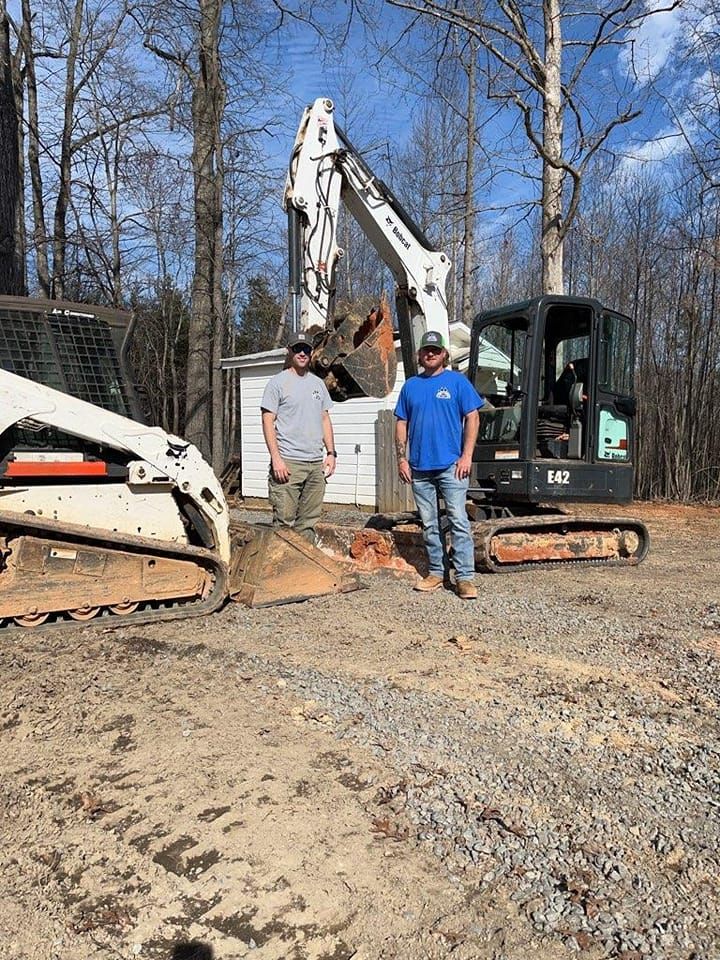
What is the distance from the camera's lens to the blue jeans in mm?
5848

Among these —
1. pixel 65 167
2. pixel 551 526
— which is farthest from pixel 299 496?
pixel 65 167

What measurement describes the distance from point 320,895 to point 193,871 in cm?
41

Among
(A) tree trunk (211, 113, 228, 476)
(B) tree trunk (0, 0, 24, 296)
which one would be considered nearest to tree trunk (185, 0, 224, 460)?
(A) tree trunk (211, 113, 228, 476)

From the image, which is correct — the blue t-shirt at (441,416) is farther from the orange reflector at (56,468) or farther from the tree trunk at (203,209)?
the tree trunk at (203,209)

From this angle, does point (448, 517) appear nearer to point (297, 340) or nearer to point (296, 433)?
point (296, 433)

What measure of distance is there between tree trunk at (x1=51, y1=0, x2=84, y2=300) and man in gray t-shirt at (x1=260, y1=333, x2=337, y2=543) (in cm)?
1350

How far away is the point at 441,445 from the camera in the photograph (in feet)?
19.2

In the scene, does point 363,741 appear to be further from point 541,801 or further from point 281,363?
point 281,363

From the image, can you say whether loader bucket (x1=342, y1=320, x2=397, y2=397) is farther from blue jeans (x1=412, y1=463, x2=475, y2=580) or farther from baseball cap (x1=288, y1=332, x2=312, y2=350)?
blue jeans (x1=412, y1=463, x2=475, y2=580)

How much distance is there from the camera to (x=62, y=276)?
17094 millimetres

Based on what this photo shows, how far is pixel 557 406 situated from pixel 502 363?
769mm

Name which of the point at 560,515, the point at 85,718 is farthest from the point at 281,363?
the point at 85,718

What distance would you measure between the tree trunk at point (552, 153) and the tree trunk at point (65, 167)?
11.3 metres

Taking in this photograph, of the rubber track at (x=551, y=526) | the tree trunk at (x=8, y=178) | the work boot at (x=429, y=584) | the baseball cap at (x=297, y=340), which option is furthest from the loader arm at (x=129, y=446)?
the tree trunk at (x=8, y=178)
